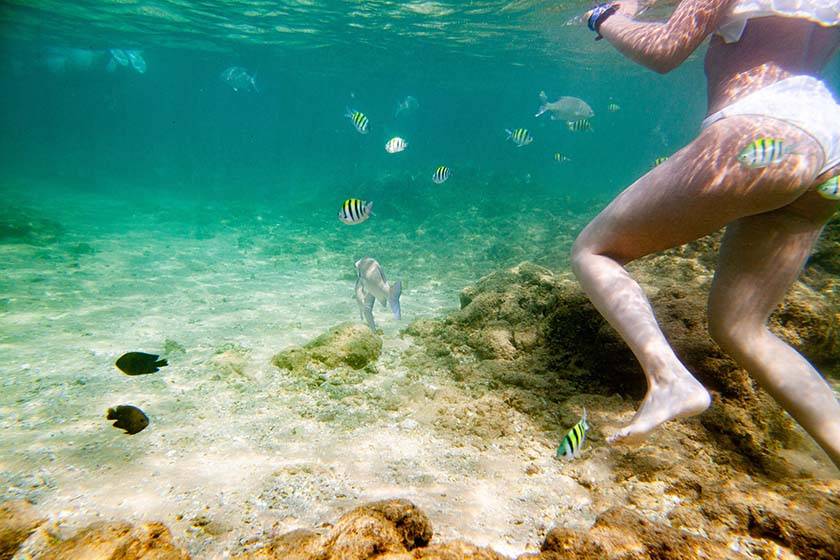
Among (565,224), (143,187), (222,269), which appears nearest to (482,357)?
(222,269)

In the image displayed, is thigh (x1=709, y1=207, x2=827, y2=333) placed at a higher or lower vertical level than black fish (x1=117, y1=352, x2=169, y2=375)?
lower

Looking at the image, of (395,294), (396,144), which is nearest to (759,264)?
(395,294)

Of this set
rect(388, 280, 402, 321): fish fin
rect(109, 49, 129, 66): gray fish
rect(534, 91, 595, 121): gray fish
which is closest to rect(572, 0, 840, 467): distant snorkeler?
rect(388, 280, 402, 321): fish fin

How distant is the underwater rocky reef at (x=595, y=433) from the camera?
4.96 feet

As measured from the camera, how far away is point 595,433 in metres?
2.60

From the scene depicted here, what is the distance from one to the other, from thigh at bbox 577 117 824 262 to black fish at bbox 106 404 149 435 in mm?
3495

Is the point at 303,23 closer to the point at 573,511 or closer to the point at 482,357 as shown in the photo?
the point at 482,357

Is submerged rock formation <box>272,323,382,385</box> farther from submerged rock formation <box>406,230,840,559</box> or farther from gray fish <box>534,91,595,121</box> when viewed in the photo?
gray fish <box>534,91,595,121</box>

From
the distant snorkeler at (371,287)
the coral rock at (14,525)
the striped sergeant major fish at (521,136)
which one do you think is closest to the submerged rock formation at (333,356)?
the distant snorkeler at (371,287)

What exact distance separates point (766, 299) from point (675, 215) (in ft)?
2.88

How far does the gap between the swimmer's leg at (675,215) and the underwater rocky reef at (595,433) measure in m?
0.53

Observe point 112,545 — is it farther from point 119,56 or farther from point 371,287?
point 119,56

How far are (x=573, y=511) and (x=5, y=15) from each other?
37.0 meters

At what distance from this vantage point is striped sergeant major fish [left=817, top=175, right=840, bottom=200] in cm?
196
